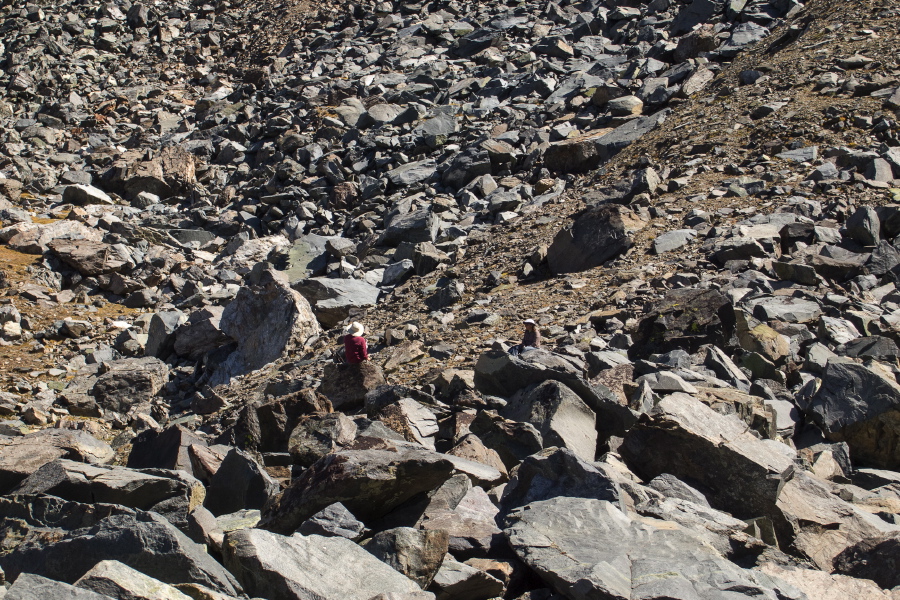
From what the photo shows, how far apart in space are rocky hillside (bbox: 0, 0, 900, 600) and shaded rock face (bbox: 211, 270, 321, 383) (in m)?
0.05

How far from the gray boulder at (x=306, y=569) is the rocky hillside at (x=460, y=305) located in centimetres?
2

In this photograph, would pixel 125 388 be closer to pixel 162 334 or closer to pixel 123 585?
pixel 162 334

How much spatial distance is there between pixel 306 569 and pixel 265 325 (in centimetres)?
907

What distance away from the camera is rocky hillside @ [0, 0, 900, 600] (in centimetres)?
426

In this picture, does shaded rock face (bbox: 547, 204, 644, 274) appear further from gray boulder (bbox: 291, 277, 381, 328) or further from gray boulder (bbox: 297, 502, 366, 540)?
gray boulder (bbox: 297, 502, 366, 540)

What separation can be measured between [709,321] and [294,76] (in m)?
22.0

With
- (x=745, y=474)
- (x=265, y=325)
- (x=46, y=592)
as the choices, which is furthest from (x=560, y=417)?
(x=265, y=325)

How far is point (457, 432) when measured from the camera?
650cm

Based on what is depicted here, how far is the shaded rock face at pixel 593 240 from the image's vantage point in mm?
11469

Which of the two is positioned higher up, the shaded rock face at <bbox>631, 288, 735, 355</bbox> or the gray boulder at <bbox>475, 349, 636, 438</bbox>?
the gray boulder at <bbox>475, 349, 636, 438</bbox>

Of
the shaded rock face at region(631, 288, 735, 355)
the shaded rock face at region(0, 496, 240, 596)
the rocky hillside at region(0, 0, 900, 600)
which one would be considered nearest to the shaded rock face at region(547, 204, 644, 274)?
the rocky hillside at region(0, 0, 900, 600)

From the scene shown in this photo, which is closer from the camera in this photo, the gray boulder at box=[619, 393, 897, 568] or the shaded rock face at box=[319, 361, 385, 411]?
the gray boulder at box=[619, 393, 897, 568]

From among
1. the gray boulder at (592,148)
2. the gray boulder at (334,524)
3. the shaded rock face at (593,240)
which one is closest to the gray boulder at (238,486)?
the gray boulder at (334,524)

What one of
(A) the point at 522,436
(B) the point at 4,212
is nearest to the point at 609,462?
(A) the point at 522,436
